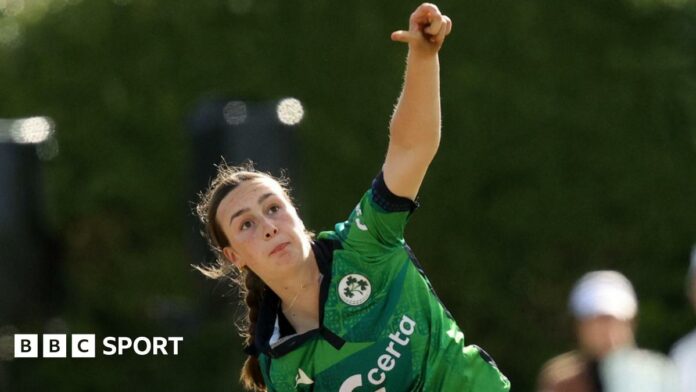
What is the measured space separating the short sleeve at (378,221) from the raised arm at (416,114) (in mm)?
29

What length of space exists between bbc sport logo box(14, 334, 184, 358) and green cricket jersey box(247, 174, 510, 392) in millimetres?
3540

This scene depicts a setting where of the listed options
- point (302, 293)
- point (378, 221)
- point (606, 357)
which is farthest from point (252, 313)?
point (606, 357)

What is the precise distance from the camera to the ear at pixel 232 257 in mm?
4251

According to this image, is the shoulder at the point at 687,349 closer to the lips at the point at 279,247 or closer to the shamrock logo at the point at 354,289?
the shamrock logo at the point at 354,289

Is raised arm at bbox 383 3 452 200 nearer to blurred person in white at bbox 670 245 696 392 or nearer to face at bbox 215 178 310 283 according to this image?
face at bbox 215 178 310 283

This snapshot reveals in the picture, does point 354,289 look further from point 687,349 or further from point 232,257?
point 687,349

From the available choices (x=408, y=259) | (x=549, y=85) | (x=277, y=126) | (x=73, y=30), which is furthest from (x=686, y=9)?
(x=408, y=259)

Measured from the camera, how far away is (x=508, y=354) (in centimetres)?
805

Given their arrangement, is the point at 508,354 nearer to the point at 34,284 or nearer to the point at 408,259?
the point at 34,284

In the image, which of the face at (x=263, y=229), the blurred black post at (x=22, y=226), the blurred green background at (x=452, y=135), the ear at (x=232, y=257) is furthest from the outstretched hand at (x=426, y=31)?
the blurred green background at (x=452, y=135)

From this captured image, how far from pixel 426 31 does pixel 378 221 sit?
49cm

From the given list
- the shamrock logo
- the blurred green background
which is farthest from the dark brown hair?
the blurred green background

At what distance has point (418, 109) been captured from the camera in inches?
153

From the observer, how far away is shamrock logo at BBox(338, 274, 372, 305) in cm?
411
